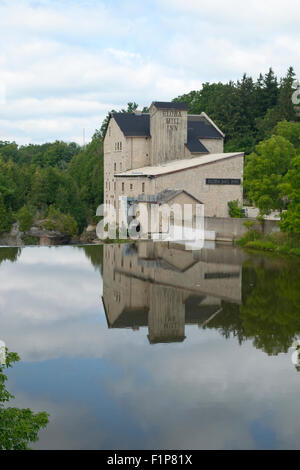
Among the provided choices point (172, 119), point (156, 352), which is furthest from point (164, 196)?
point (156, 352)

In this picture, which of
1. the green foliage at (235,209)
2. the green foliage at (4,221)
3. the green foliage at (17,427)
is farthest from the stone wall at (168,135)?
the green foliage at (17,427)

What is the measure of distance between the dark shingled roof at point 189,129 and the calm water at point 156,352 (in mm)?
23436

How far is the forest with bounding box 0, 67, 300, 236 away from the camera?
34.3 meters

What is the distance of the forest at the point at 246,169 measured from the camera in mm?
34312

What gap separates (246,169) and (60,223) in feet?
56.8

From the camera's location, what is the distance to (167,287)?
21.2 meters

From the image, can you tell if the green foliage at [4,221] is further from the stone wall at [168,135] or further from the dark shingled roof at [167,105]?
the dark shingled roof at [167,105]

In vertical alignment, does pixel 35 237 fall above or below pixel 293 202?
below

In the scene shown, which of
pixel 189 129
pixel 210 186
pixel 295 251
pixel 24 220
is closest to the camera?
pixel 295 251

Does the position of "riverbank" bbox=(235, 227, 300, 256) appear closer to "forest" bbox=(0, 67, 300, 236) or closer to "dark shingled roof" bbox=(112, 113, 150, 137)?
"forest" bbox=(0, 67, 300, 236)

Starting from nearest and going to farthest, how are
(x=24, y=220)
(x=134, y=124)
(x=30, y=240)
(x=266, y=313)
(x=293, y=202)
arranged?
(x=266, y=313)
(x=293, y=202)
(x=30, y=240)
(x=24, y=220)
(x=134, y=124)

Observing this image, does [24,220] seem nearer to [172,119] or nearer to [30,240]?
[30,240]
